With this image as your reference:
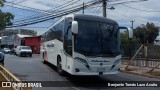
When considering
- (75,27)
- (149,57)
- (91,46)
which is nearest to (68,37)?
(91,46)

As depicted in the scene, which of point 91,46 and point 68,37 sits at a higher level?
point 68,37

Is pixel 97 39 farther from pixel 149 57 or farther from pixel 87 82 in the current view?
pixel 149 57

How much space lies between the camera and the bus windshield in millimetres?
14266

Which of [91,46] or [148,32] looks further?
[148,32]

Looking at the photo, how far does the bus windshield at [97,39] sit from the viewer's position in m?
14.3

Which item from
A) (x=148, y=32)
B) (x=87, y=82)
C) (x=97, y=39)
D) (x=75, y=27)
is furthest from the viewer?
(x=148, y=32)

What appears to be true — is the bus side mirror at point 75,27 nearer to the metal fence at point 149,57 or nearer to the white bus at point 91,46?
the white bus at point 91,46

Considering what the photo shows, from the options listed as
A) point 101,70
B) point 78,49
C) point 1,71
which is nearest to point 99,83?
point 101,70

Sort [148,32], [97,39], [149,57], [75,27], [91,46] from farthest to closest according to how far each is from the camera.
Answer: [148,32]
[149,57]
[97,39]
[91,46]
[75,27]

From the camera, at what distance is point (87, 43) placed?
1432 cm

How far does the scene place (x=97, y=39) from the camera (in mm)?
14547

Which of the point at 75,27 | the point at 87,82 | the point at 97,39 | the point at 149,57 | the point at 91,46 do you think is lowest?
the point at 87,82

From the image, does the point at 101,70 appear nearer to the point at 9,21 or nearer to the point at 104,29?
the point at 104,29

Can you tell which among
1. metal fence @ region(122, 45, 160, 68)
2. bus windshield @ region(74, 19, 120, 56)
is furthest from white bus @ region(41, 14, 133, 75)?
metal fence @ region(122, 45, 160, 68)
